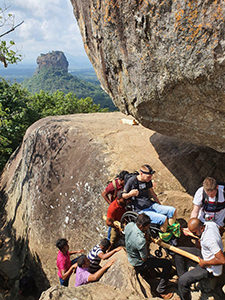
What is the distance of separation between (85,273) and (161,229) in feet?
7.07

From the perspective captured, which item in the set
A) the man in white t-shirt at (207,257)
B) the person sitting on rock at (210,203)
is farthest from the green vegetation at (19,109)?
the man in white t-shirt at (207,257)

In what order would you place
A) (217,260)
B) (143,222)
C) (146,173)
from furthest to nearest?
(146,173) < (143,222) < (217,260)

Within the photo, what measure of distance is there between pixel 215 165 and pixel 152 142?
289 centimetres

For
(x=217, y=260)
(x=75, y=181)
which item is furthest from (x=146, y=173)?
(x=75, y=181)

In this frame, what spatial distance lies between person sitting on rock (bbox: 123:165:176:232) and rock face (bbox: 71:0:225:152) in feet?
4.44

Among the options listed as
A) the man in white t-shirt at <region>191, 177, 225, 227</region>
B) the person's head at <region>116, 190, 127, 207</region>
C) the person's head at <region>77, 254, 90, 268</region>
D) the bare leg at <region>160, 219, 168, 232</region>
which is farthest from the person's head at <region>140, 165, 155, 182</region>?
the person's head at <region>77, 254, 90, 268</region>

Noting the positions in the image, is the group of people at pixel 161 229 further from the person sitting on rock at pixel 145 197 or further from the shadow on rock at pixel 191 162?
the shadow on rock at pixel 191 162

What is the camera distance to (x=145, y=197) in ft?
20.2

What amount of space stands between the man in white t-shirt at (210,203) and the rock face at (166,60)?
1114 mm

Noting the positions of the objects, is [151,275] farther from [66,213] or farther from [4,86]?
[4,86]

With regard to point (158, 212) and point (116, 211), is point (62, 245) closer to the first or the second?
point (116, 211)

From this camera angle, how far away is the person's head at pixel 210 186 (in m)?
4.83

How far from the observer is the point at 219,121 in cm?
483

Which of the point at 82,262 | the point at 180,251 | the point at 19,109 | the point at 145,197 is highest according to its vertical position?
the point at 19,109
